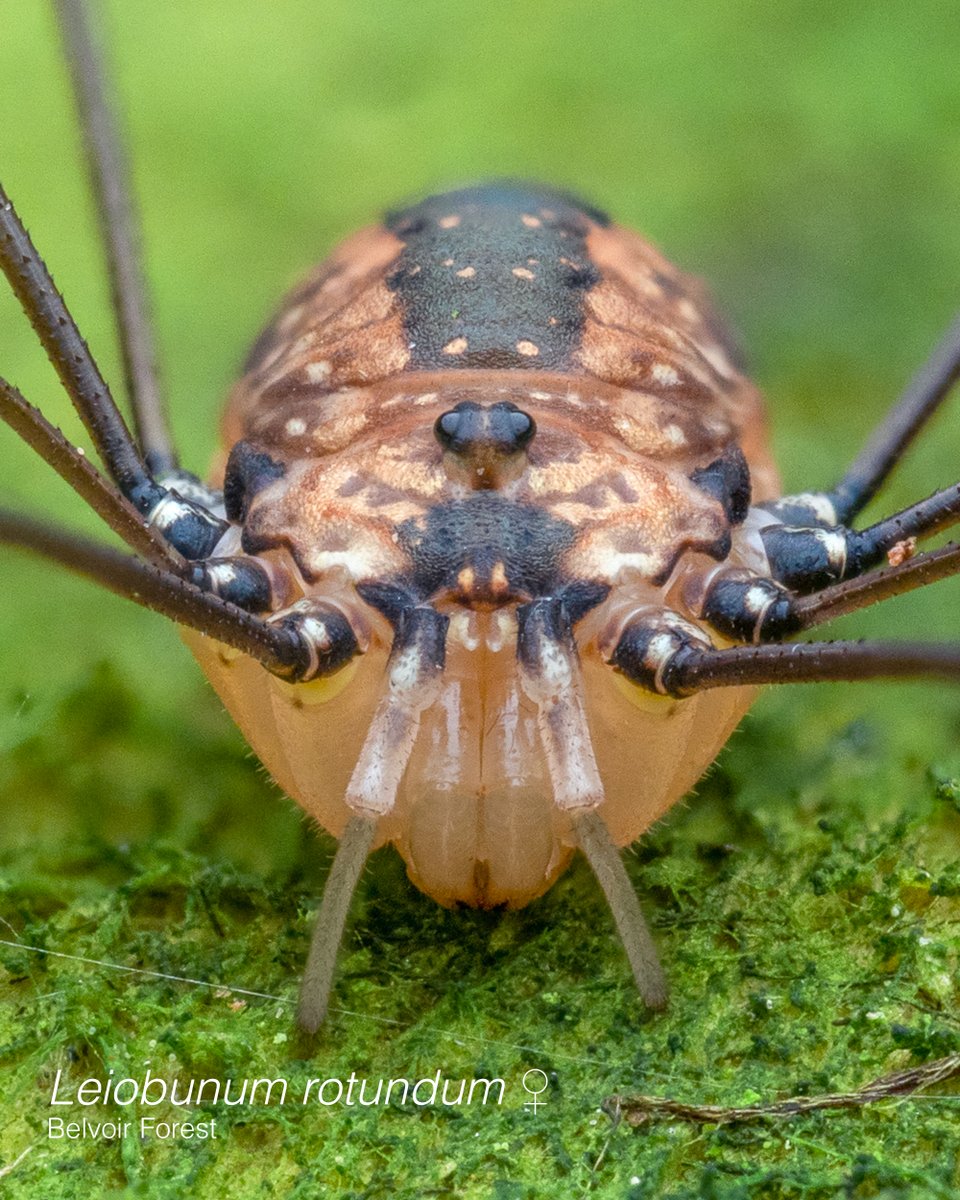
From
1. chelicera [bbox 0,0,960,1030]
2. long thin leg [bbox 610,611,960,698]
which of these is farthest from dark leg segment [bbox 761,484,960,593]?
long thin leg [bbox 610,611,960,698]

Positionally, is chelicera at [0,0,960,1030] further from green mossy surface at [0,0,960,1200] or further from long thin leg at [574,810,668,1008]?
green mossy surface at [0,0,960,1200]

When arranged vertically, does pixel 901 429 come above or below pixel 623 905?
above

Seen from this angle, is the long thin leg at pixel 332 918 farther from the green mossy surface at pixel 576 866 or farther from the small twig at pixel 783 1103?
the small twig at pixel 783 1103

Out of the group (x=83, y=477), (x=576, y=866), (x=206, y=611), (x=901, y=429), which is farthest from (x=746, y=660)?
(x=901, y=429)

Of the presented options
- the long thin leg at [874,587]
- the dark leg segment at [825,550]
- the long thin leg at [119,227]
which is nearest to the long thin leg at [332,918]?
the long thin leg at [874,587]

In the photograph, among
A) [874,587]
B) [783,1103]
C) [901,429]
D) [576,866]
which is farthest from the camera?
[901,429]

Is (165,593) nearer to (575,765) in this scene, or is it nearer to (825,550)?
(575,765)

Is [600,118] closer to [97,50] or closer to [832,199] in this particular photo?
[832,199]
